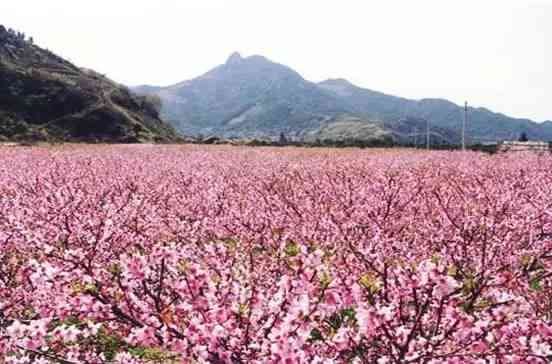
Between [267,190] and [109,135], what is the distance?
102869mm

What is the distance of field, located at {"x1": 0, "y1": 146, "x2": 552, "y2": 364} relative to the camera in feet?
11.4

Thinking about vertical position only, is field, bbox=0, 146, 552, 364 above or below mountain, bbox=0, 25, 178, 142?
below

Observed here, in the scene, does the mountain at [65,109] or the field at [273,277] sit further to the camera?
the mountain at [65,109]

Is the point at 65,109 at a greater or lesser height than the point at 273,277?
greater

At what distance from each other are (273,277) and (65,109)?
406ft

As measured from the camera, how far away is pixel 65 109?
122m

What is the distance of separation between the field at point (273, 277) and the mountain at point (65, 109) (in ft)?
304

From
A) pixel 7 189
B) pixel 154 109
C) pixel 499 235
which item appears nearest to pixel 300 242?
pixel 499 235

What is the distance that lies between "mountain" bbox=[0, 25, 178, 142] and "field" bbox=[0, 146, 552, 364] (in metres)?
92.7

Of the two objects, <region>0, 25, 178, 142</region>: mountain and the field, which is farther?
<region>0, 25, 178, 142</region>: mountain

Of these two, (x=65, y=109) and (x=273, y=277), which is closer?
(x=273, y=277)

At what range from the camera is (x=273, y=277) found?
759 cm

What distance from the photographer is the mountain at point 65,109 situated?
11075 cm

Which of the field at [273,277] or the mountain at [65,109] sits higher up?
the mountain at [65,109]
